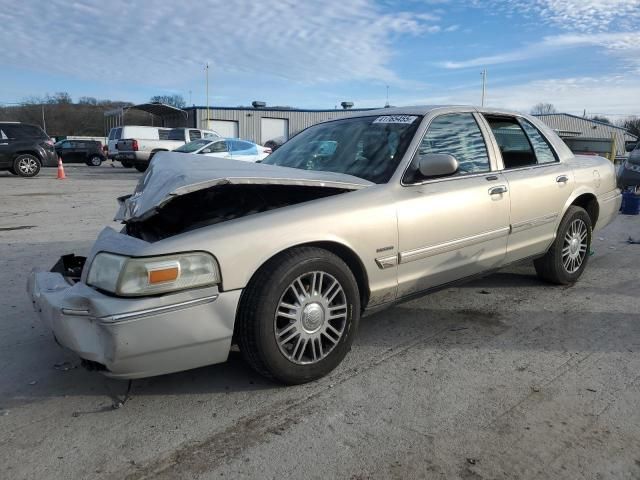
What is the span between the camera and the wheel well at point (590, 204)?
4.92m

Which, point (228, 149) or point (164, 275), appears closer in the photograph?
point (164, 275)

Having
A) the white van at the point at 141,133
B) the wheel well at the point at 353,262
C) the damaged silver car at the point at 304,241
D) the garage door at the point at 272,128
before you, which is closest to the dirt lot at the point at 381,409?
the damaged silver car at the point at 304,241

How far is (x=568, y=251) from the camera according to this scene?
15.6ft

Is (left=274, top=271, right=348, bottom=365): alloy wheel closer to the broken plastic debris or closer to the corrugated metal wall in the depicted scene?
the broken plastic debris

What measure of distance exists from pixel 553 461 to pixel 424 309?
2.02 meters

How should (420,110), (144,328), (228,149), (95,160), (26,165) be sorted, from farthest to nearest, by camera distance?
1. (95,160)
2. (228,149)
3. (26,165)
4. (420,110)
5. (144,328)

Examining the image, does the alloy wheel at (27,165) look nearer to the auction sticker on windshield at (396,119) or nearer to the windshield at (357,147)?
the windshield at (357,147)

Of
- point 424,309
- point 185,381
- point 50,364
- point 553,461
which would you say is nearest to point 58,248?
point 50,364

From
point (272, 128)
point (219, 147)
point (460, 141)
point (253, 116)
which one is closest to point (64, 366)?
point (460, 141)

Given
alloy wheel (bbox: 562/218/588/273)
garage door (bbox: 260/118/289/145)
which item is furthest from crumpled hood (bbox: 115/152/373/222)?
garage door (bbox: 260/118/289/145)

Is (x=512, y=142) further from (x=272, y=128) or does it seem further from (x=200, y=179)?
(x=272, y=128)

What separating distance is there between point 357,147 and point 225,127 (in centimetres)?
3885

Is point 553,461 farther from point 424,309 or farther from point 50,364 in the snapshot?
point 50,364

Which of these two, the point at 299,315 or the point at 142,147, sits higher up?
the point at 142,147
